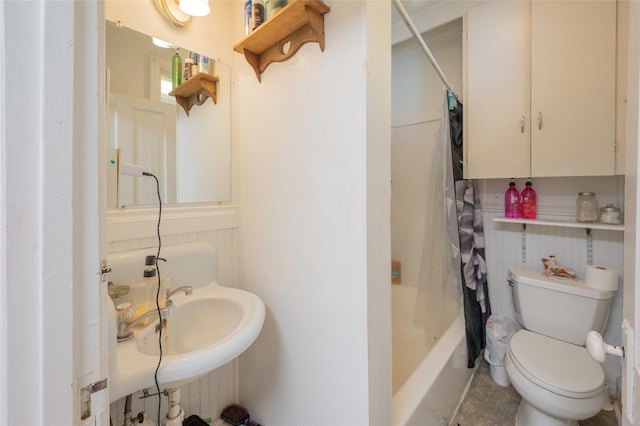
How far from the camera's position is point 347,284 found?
3.04ft

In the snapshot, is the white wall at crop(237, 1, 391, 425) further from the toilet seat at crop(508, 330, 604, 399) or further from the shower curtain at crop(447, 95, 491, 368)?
the shower curtain at crop(447, 95, 491, 368)

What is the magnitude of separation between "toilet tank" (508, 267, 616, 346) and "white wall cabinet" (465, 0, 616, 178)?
0.64 metres

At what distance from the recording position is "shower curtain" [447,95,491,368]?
1.71 metres

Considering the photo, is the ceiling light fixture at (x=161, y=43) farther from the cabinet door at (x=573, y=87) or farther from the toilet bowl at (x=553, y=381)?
the toilet bowl at (x=553, y=381)

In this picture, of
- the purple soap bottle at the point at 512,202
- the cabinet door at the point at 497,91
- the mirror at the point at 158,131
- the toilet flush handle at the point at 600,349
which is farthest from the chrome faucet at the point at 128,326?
the purple soap bottle at the point at 512,202

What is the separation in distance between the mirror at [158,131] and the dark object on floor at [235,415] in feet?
3.36

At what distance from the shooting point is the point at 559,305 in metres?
1.56

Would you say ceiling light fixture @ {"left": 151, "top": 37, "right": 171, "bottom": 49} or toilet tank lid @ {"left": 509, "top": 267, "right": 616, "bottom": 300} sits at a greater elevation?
ceiling light fixture @ {"left": 151, "top": 37, "right": 171, "bottom": 49}

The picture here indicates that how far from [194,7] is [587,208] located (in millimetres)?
2310

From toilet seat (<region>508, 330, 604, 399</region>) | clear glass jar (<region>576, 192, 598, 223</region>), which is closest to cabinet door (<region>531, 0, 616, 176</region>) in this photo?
clear glass jar (<region>576, 192, 598, 223</region>)

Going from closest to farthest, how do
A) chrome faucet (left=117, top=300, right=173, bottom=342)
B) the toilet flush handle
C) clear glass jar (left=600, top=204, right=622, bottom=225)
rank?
the toilet flush handle → chrome faucet (left=117, top=300, right=173, bottom=342) → clear glass jar (left=600, top=204, right=622, bottom=225)

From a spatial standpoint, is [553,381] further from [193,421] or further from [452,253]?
[193,421]

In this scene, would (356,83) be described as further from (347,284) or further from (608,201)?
(608,201)

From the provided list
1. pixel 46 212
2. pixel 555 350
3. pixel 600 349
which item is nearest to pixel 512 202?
pixel 555 350
